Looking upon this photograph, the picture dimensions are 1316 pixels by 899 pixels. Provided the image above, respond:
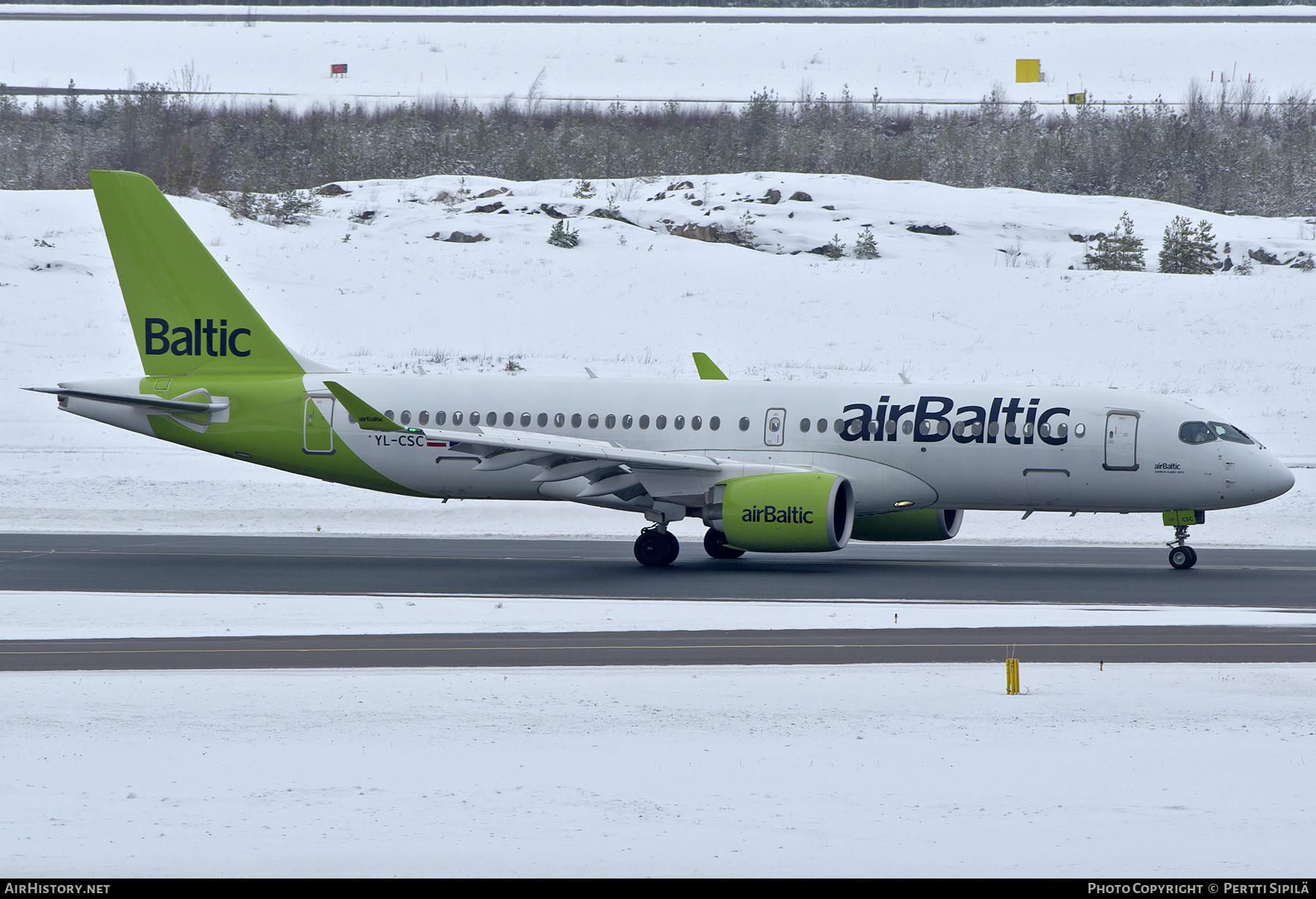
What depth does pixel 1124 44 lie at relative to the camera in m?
96.6

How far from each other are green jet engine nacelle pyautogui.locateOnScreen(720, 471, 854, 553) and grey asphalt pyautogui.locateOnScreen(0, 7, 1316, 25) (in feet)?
279

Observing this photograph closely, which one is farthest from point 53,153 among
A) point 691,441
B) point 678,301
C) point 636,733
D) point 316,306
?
point 636,733

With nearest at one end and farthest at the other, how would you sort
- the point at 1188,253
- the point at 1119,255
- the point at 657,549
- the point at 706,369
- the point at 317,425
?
the point at 657,549 → the point at 317,425 → the point at 706,369 → the point at 1188,253 → the point at 1119,255

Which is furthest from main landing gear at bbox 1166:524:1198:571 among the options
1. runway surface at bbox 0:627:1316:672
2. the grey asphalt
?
the grey asphalt

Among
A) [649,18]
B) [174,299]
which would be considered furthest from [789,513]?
[649,18]

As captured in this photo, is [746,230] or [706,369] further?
[746,230]

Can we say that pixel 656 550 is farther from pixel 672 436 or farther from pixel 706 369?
pixel 706 369

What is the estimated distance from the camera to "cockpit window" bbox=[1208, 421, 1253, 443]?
25.6 m

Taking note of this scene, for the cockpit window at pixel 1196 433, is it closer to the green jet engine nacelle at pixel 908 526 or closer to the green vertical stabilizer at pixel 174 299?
the green jet engine nacelle at pixel 908 526

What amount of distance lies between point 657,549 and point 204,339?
11.1m

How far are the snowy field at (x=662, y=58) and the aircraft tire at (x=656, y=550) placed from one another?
6346 centimetres

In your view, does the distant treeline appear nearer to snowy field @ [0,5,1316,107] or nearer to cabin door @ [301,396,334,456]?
snowy field @ [0,5,1316,107]

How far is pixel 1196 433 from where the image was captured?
2559cm
